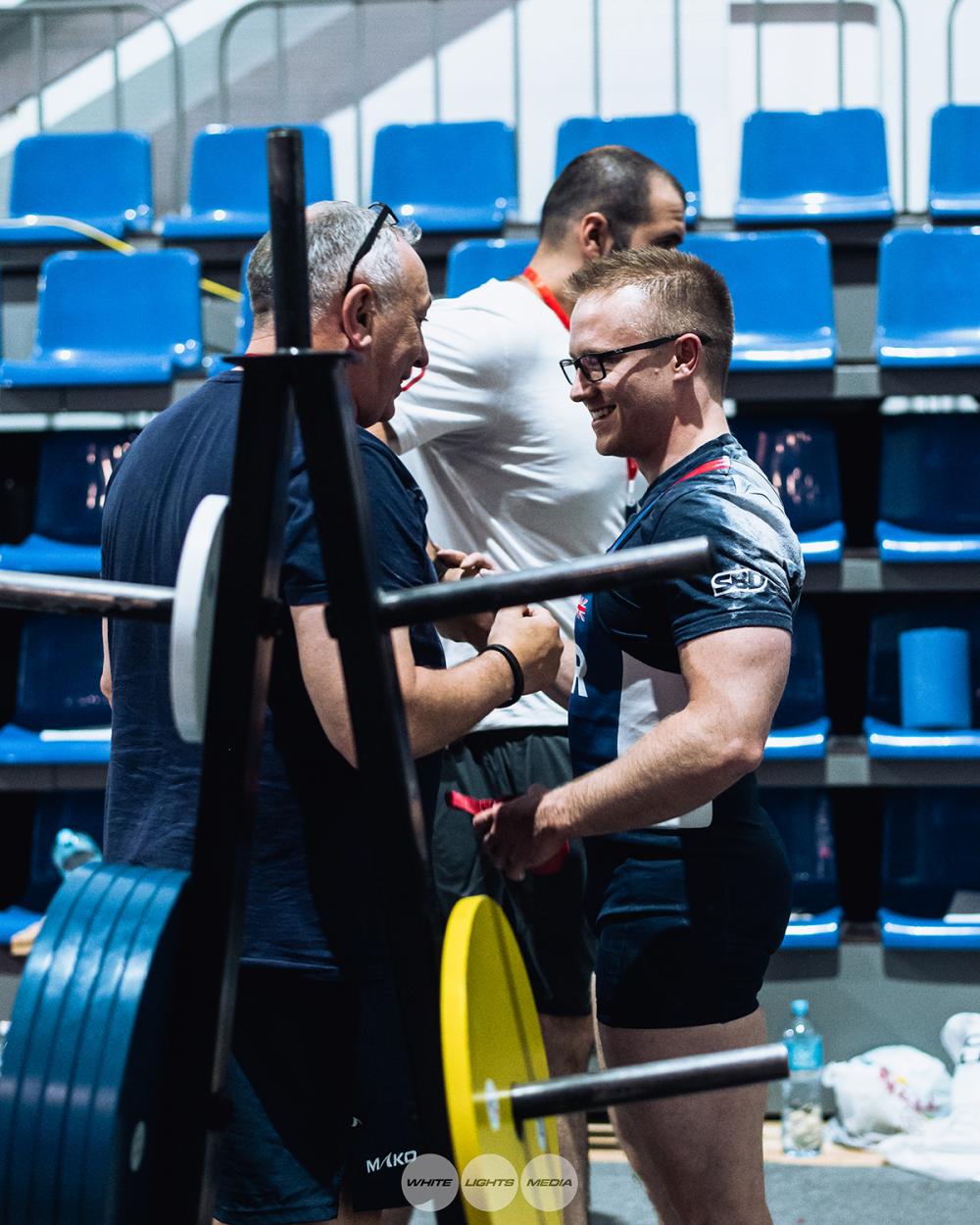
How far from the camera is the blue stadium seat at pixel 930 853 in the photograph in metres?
3.58

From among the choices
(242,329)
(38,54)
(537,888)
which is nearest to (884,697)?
(537,888)

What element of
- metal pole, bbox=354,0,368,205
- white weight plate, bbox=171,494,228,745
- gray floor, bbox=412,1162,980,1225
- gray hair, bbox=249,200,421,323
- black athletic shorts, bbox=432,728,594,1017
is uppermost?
metal pole, bbox=354,0,368,205

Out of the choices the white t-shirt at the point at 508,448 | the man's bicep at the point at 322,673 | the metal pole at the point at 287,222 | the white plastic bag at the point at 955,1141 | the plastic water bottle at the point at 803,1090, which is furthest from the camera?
the plastic water bottle at the point at 803,1090

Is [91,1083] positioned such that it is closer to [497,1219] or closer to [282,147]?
[497,1219]

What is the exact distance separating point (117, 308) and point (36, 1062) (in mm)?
3388

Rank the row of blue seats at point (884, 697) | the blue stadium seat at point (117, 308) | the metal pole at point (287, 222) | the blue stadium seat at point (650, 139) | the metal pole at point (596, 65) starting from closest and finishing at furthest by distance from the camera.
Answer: the metal pole at point (287, 222) → the row of blue seats at point (884, 697) → the blue stadium seat at point (117, 308) → the blue stadium seat at point (650, 139) → the metal pole at point (596, 65)

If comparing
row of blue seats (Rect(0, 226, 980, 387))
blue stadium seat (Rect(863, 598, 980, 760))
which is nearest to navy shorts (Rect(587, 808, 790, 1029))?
blue stadium seat (Rect(863, 598, 980, 760))

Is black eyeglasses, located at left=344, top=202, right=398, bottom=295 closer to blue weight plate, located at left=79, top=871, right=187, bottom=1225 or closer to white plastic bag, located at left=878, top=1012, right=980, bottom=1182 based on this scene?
blue weight plate, located at left=79, top=871, right=187, bottom=1225

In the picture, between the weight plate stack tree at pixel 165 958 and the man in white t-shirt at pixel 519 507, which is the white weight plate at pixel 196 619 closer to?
the weight plate stack tree at pixel 165 958

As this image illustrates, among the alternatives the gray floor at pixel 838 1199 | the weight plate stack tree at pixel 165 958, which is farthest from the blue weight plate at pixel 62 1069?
the gray floor at pixel 838 1199

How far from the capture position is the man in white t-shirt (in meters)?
2.29

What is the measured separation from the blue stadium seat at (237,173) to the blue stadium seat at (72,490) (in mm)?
937

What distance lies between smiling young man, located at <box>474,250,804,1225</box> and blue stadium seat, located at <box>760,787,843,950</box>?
187cm

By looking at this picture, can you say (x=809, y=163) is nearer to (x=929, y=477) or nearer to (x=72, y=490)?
(x=929, y=477)
